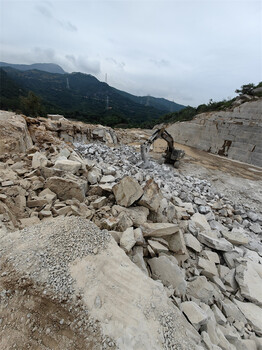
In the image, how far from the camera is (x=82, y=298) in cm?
155

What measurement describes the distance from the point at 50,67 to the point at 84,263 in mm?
240344

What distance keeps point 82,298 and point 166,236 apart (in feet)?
6.41

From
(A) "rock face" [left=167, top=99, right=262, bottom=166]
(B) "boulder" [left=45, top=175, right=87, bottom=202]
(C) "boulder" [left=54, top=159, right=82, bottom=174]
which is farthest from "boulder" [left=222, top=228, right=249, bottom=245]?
(A) "rock face" [left=167, top=99, right=262, bottom=166]

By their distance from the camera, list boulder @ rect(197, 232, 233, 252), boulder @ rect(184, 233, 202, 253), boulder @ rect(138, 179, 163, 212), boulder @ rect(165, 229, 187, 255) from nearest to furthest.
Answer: boulder @ rect(165, 229, 187, 255) < boulder @ rect(184, 233, 202, 253) < boulder @ rect(197, 232, 233, 252) < boulder @ rect(138, 179, 163, 212)

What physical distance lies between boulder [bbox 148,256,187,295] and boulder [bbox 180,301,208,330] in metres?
0.24

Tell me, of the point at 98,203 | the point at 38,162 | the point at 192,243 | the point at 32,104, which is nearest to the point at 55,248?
the point at 98,203

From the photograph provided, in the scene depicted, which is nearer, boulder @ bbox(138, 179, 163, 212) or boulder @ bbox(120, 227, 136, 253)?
boulder @ bbox(120, 227, 136, 253)

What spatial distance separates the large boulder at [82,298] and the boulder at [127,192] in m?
1.47

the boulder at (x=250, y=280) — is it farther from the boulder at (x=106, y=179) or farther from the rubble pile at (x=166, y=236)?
the boulder at (x=106, y=179)

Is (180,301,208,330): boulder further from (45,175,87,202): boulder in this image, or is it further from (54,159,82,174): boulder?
(54,159,82,174): boulder

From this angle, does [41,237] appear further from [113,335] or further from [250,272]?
[250,272]

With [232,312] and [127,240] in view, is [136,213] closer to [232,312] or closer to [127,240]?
[127,240]

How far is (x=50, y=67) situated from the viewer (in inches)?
7136

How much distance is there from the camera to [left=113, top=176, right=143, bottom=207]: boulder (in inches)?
136
